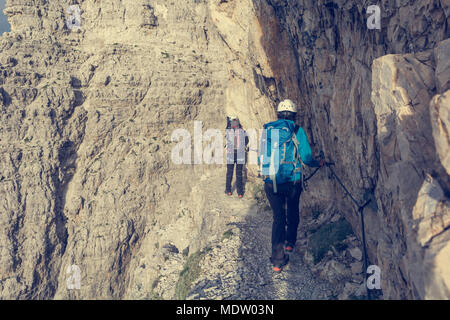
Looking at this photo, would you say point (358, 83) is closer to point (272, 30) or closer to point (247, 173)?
point (272, 30)

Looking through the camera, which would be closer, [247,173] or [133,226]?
[247,173]

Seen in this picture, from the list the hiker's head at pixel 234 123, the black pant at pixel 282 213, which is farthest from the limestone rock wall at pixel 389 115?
the hiker's head at pixel 234 123

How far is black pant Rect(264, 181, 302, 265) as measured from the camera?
6289 millimetres

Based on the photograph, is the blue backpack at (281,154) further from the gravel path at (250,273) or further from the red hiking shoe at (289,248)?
the gravel path at (250,273)

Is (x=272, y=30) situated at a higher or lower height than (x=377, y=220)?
higher

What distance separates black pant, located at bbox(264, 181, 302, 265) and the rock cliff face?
1240 millimetres

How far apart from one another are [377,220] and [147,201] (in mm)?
11632

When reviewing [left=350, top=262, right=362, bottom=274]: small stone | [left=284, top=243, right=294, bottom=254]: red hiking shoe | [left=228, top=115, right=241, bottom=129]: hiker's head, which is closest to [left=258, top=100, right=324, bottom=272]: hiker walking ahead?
[left=284, top=243, right=294, bottom=254]: red hiking shoe

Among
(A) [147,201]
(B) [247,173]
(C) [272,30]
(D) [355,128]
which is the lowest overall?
(A) [147,201]

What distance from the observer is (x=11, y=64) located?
14.2 meters

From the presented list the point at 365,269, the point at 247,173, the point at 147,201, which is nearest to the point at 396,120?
the point at 365,269

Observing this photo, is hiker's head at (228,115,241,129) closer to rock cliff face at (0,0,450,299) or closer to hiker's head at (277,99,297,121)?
rock cliff face at (0,0,450,299)

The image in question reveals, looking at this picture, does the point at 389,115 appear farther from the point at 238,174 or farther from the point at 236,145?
the point at 238,174

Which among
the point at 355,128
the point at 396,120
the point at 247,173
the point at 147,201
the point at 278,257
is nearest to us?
the point at 396,120
